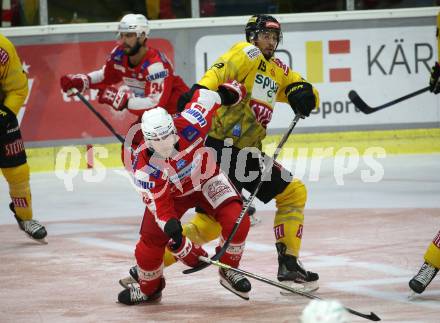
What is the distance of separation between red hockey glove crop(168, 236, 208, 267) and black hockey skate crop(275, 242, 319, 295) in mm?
579

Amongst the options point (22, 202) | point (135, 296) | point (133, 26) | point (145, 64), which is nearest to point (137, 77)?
point (145, 64)

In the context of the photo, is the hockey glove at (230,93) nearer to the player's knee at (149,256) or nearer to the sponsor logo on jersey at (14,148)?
the player's knee at (149,256)

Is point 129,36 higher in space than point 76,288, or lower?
higher

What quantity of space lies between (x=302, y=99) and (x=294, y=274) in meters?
0.87

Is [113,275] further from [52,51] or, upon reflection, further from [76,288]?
[52,51]

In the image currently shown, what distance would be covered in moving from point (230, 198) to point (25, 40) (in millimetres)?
5201

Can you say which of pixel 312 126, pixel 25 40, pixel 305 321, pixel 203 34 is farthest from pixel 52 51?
pixel 305 321

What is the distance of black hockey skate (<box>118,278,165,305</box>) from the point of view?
5.00 metres

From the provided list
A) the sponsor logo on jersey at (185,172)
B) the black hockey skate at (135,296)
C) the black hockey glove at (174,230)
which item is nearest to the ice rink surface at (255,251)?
the black hockey skate at (135,296)

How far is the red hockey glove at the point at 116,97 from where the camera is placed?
729 cm

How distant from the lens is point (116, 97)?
7324 mm

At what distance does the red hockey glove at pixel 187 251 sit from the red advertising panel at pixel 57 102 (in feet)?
16.6

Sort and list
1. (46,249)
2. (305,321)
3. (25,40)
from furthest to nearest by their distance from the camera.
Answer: (25,40) < (46,249) < (305,321)

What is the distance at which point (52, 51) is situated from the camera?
A: 973 centimetres
